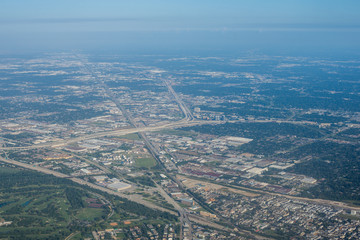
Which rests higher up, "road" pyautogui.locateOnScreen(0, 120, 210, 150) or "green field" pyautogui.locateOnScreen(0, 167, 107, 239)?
"green field" pyautogui.locateOnScreen(0, 167, 107, 239)

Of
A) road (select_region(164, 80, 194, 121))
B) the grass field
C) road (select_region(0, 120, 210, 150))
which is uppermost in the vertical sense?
the grass field

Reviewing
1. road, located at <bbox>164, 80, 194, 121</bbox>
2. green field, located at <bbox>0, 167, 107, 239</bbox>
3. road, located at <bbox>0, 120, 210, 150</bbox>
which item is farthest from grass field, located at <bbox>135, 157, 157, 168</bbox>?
road, located at <bbox>164, 80, 194, 121</bbox>

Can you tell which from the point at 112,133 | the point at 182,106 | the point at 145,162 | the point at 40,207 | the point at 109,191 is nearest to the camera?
the point at 40,207

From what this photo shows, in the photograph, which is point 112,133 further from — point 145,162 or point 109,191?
point 109,191

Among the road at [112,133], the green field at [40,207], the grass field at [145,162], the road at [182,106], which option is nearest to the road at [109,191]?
the green field at [40,207]

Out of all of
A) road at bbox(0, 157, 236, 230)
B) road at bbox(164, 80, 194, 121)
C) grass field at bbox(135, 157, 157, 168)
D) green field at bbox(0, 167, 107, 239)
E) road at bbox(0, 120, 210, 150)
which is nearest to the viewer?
green field at bbox(0, 167, 107, 239)

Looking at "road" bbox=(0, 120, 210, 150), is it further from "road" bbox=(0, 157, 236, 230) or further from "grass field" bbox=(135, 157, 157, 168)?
"grass field" bbox=(135, 157, 157, 168)

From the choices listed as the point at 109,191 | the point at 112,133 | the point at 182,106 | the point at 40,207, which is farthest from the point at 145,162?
the point at 182,106

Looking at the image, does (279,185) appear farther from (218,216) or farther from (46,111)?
(46,111)

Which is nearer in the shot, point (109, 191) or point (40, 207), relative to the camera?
point (40, 207)

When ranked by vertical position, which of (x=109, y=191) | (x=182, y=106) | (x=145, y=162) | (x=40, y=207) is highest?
(x=40, y=207)

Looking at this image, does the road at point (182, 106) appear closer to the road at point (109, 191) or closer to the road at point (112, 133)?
the road at point (112, 133)
